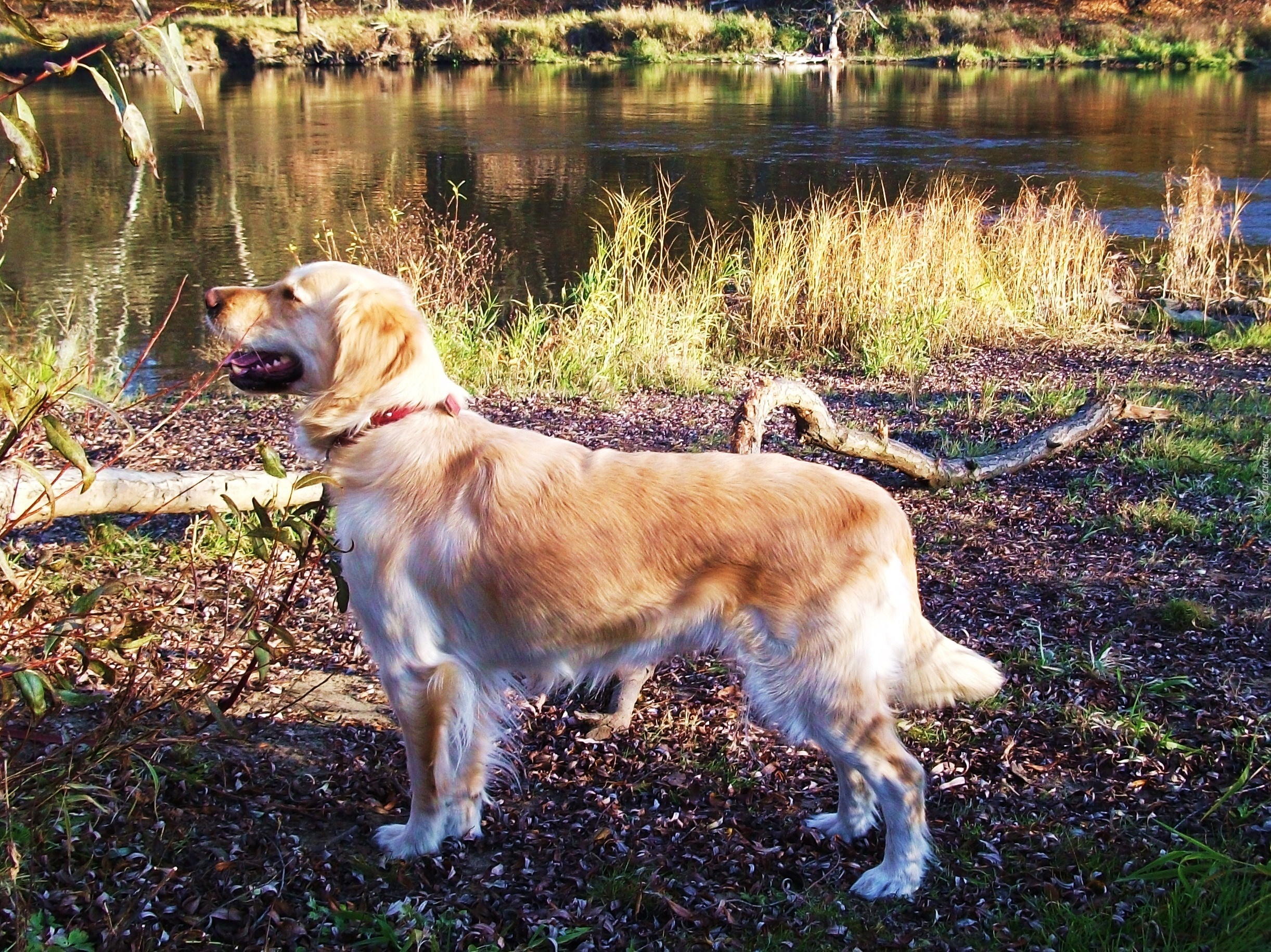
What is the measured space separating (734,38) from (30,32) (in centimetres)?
4811

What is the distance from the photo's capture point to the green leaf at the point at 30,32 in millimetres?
1703

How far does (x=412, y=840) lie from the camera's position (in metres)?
3.21

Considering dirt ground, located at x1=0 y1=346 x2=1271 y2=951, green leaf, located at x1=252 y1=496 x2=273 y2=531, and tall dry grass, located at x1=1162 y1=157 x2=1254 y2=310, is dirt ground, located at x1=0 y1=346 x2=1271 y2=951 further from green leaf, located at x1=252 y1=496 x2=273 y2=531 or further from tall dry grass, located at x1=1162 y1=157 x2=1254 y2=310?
tall dry grass, located at x1=1162 y1=157 x2=1254 y2=310

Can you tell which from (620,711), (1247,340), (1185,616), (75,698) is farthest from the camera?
(1247,340)

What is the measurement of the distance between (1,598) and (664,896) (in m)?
2.37

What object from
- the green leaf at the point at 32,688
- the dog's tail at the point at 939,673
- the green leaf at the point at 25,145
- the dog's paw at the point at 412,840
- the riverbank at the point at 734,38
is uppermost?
the riverbank at the point at 734,38

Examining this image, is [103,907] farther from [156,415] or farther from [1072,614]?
[156,415]

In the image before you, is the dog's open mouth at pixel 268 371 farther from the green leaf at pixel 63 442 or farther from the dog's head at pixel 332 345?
the green leaf at pixel 63 442

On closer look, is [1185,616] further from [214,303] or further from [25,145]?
[25,145]

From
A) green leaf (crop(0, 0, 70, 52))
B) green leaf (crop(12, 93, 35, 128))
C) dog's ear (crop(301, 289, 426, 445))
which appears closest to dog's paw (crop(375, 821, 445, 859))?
dog's ear (crop(301, 289, 426, 445))

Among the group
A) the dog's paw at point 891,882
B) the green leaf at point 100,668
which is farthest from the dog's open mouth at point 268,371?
the dog's paw at point 891,882

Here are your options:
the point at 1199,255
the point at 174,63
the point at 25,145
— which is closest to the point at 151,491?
the point at 25,145

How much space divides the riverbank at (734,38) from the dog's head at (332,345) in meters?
42.6

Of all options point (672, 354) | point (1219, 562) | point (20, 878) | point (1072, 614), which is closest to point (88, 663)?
point (20, 878)
